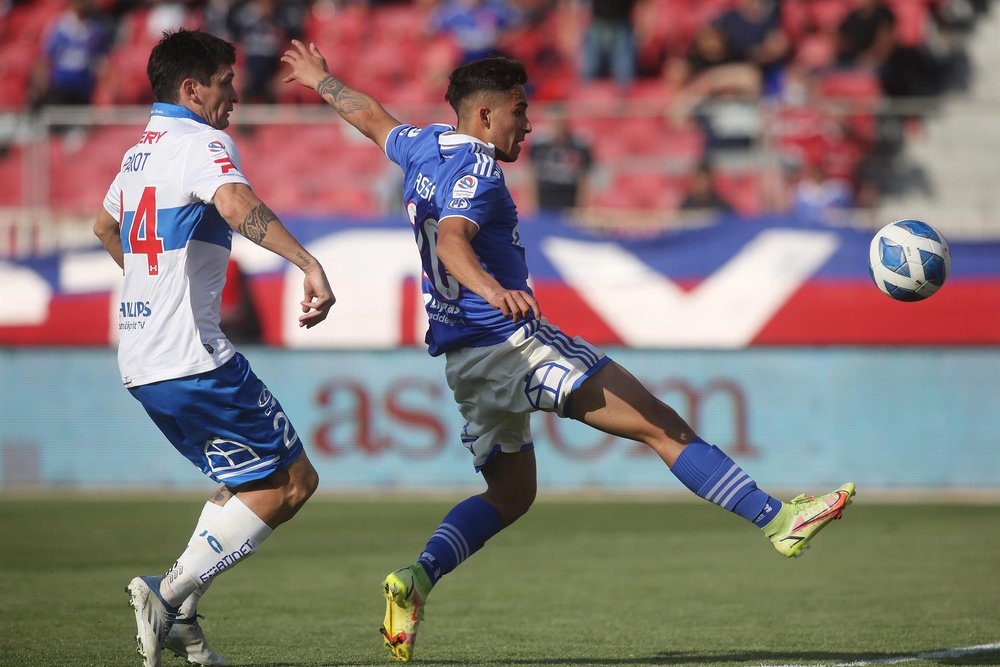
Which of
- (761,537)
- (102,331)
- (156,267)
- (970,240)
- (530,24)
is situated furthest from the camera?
(530,24)

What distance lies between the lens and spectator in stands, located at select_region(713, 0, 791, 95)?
15992mm

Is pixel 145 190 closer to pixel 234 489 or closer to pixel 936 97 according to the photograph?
pixel 234 489

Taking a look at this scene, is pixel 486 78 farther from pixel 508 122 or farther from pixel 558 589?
pixel 558 589

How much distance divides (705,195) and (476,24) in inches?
180

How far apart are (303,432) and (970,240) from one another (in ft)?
21.7

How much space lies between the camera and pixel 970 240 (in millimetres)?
13391

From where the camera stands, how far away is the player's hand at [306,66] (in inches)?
260

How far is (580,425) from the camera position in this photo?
13.5 m

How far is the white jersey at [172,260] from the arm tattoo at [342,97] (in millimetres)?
1079

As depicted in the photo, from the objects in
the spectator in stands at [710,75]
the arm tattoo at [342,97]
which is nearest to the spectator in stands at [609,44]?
the spectator in stands at [710,75]

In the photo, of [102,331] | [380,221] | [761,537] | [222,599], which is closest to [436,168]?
[222,599]

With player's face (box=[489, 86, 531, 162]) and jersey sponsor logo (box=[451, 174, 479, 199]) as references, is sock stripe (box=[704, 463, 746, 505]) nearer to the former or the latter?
jersey sponsor logo (box=[451, 174, 479, 199])

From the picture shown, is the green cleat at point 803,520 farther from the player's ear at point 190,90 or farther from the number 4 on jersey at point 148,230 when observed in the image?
the player's ear at point 190,90

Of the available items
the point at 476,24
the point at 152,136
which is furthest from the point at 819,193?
the point at 152,136
